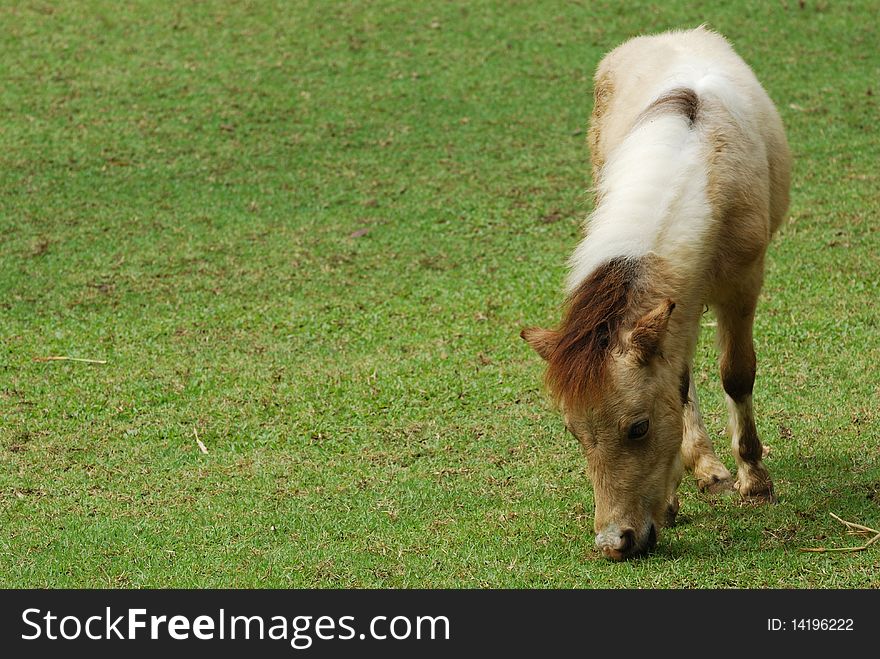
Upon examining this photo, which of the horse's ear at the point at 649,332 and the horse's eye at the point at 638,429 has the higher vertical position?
the horse's ear at the point at 649,332

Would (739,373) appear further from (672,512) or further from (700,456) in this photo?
(672,512)

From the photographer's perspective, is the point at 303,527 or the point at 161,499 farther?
the point at 161,499

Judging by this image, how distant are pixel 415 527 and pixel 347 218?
455cm

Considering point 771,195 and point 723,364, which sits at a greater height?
point 771,195

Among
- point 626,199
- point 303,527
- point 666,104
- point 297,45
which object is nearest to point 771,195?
point 666,104

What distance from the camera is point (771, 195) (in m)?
5.29

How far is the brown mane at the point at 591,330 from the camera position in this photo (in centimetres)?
403

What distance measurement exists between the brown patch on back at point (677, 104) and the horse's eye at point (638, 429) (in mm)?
1493

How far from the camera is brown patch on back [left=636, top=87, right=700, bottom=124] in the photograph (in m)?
4.82

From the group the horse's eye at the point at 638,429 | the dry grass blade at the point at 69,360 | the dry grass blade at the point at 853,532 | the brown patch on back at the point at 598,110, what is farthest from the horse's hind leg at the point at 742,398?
the dry grass blade at the point at 69,360

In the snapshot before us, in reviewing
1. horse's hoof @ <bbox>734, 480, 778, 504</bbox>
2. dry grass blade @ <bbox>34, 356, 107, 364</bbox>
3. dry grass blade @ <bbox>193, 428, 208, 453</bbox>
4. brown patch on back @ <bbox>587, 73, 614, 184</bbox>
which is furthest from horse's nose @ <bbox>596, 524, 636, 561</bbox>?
dry grass blade @ <bbox>34, 356, 107, 364</bbox>

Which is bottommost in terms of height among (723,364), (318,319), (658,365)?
(658,365)

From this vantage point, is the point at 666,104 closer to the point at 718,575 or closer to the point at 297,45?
the point at 718,575

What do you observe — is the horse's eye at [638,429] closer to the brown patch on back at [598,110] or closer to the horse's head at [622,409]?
the horse's head at [622,409]
